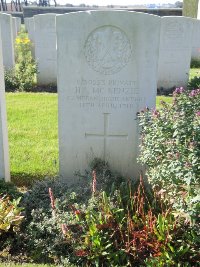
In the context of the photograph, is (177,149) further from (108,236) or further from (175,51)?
(175,51)

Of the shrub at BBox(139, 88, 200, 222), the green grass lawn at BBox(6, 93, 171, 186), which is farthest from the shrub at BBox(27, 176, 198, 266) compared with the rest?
the green grass lawn at BBox(6, 93, 171, 186)

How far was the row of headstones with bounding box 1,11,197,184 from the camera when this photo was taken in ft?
12.8

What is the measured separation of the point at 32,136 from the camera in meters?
6.11

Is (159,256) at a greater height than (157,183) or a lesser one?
lesser

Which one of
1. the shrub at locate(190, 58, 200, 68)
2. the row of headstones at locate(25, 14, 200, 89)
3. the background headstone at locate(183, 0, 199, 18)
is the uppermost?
the background headstone at locate(183, 0, 199, 18)

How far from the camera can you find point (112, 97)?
4148 mm

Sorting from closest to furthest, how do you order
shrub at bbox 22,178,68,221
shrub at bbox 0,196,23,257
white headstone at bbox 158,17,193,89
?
shrub at bbox 0,196,23,257, shrub at bbox 22,178,68,221, white headstone at bbox 158,17,193,89

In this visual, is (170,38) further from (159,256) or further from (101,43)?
(159,256)

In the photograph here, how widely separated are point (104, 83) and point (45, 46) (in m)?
6.28

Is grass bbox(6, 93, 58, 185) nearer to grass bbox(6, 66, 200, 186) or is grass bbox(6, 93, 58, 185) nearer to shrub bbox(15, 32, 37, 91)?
grass bbox(6, 66, 200, 186)

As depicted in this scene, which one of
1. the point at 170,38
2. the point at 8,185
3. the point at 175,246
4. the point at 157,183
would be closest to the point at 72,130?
the point at 8,185

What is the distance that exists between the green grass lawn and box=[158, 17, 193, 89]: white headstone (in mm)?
1388

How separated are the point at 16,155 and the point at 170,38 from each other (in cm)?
593

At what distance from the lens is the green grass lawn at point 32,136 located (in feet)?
16.0
